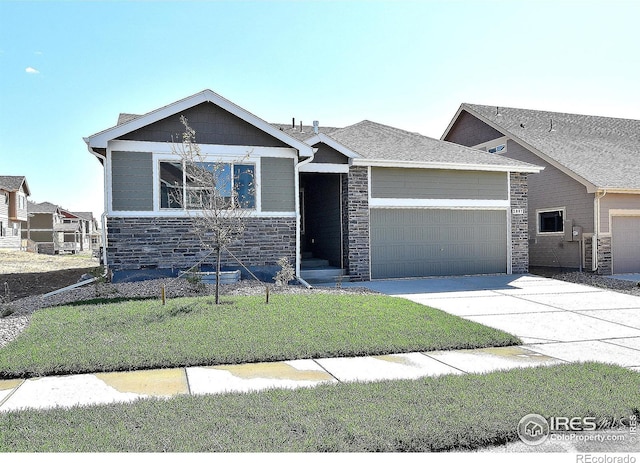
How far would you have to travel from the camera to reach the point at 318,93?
1427 centimetres

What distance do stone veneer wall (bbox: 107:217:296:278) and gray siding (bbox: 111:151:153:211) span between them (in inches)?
13.1

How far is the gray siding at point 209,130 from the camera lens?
37.7 ft

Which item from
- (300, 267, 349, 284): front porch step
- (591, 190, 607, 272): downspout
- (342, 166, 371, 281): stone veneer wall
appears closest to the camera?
(300, 267, 349, 284): front porch step

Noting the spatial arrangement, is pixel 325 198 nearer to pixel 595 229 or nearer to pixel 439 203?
pixel 439 203

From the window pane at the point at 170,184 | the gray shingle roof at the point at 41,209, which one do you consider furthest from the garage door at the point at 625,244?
the gray shingle roof at the point at 41,209

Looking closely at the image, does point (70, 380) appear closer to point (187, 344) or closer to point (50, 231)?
point (187, 344)

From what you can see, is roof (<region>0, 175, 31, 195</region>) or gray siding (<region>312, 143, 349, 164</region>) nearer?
gray siding (<region>312, 143, 349, 164</region>)

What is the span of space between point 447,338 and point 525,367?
4.64ft

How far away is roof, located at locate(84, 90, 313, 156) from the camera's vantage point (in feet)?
35.7

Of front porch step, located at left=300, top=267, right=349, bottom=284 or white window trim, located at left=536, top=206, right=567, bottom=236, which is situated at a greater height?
white window trim, located at left=536, top=206, right=567, bottom=236

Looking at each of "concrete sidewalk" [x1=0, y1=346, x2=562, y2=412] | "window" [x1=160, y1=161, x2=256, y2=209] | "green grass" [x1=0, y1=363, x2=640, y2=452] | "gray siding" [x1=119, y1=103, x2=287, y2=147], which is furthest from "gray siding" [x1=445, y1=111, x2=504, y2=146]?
"green grass" [x1=0, y1=363, x2=640, y2=452]

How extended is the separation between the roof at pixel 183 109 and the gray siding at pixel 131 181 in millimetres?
500

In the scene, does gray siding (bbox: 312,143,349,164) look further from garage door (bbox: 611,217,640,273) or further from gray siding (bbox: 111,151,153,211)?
garage door (bbox: 611,217,640,273)

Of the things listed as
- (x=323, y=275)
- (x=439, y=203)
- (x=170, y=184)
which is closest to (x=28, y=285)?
(x=170, y=184)
